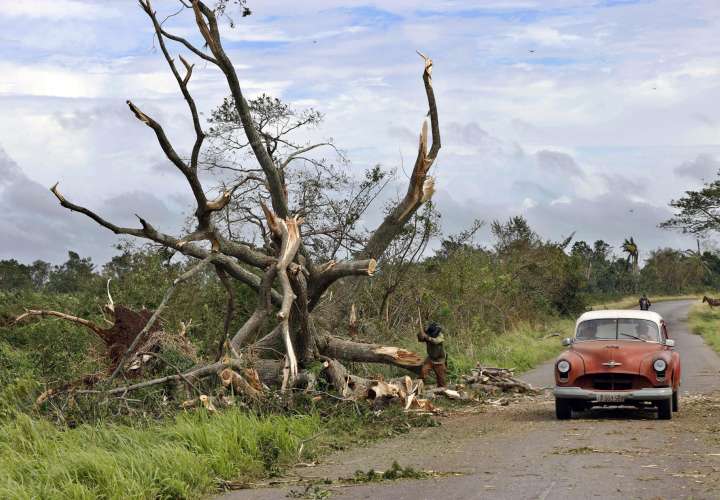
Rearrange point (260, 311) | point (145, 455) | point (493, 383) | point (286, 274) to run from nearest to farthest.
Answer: point (145, 455) → point (286, 274) → point (260, 311) → point (493, 383)

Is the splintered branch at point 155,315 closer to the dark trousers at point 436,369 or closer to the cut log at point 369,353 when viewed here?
the cut log at point 369,353

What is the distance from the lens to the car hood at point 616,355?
47.7 feet

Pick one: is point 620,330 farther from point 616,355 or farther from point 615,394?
point 615,394

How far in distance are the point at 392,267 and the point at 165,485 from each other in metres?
16.8

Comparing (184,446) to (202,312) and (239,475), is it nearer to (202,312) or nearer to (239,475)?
(239,475)

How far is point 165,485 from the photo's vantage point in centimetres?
933

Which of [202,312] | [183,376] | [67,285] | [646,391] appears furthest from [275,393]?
[67,285]

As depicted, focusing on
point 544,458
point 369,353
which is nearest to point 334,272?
point 369,353

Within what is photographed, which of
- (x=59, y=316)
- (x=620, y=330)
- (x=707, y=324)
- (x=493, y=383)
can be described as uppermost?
(x=59, y=316)

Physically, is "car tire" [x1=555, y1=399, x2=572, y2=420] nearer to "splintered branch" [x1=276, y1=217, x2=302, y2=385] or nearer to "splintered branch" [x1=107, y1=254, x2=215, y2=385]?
"splintered branch" [x1=276, y1=217, x2=302, y2=385]

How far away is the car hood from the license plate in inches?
14.3

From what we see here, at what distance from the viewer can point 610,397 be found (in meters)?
14.4

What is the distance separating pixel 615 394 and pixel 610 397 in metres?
0.08

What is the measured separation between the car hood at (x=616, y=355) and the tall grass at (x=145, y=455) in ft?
14.6
